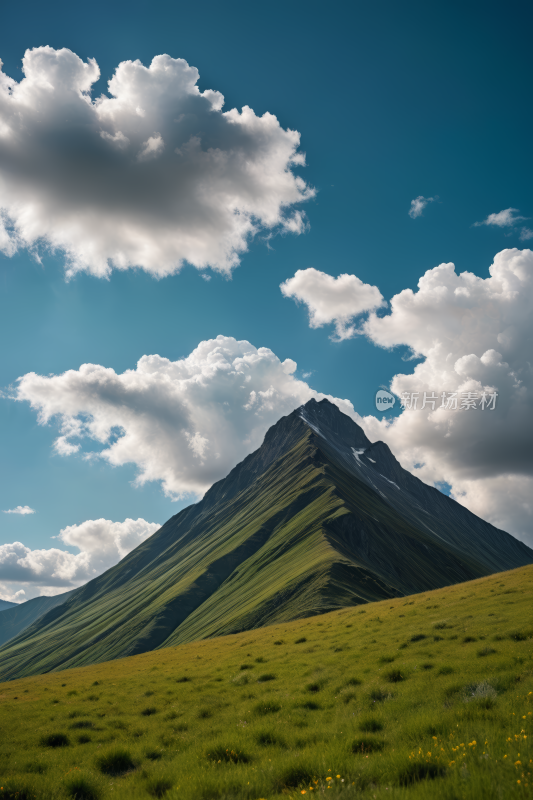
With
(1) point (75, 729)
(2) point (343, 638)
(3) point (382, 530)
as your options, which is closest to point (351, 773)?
(1) point (75, 729)

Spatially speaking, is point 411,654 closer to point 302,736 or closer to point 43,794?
point 302,736

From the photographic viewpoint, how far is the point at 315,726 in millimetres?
13438

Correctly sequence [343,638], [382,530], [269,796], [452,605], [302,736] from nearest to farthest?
1. [269,796]
2. [302,736]
3. [343,638]
4. [452,605]
5. [382,530]

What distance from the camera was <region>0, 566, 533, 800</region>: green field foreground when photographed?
793 centimetres

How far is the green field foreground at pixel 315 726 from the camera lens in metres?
7.93

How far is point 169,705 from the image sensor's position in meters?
20.6

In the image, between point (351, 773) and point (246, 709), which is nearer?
point (351, 773)

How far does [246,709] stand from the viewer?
17.3m

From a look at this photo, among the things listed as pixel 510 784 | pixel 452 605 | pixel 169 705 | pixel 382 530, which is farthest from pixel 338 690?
pixel 382 530

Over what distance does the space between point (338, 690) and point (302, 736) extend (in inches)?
268

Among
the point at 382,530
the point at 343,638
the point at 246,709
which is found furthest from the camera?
the point at 382,530

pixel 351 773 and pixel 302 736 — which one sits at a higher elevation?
pixel 351 773

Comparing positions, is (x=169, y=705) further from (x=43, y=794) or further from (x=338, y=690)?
(x=43, y=794)

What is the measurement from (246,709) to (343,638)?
1651 centimetres
